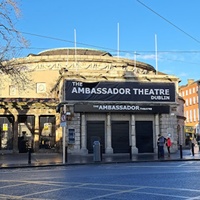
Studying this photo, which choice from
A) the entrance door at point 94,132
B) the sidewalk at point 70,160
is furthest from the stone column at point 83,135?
the sidewalk at point 70,160

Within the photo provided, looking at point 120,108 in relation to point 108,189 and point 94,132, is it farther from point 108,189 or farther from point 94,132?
point 108,189

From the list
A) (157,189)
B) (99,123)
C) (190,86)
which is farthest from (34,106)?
(190,86)

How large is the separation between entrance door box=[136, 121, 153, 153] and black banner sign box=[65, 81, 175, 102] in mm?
2278

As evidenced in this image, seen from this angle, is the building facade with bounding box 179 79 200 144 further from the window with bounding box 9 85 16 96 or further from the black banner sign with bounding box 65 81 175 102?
the black banner sign with bounding box 65 81 175 102

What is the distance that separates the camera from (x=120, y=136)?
3062 cm

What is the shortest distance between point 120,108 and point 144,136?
11.7 feet

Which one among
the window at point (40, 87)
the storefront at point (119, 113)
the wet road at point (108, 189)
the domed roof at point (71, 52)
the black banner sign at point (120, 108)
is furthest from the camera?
the domed roof at point (71, 52)

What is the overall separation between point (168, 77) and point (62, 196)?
80.7 feet

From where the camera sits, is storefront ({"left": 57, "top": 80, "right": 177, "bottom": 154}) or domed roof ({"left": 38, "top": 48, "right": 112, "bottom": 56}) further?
domed roof ({"left": 38, "top": 48, "right": 112, "bottom": 56})

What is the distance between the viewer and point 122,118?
30734 millimetres

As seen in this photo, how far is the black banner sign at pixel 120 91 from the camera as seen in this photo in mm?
29531

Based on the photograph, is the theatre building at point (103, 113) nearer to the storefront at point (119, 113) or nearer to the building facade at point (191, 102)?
the storefront at point (119, 113)

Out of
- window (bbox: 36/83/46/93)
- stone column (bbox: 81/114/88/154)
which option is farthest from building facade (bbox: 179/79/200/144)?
stone column (bbox: 81/114/88/154)

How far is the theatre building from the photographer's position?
29.5m
